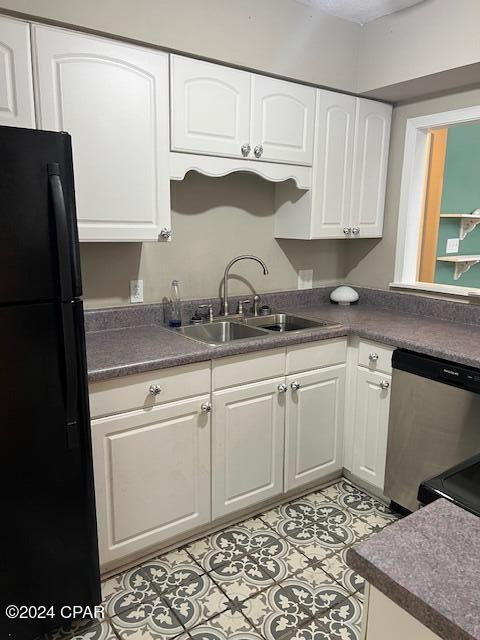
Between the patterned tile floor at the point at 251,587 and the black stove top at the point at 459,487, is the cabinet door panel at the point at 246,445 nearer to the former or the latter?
the patterned tile floor at the point at 251,587

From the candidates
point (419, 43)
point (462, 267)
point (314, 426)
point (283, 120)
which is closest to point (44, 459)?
point (314, 426)

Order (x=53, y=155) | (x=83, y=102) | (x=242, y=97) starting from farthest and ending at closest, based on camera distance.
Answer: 1. (x=242, y=97)
2. (x=83, y=102)
3. (x=53, y=155)

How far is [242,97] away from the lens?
2.28 metres

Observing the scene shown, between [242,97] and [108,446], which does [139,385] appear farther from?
[242,97]

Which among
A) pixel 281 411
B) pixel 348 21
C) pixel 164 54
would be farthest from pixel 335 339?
pixel 348 21

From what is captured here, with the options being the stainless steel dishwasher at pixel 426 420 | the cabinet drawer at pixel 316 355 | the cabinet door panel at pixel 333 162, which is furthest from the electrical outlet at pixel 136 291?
the stainless steel dishwasher at pixel 426 420

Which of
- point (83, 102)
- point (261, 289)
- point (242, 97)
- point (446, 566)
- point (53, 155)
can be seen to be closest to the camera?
point (446, 566)

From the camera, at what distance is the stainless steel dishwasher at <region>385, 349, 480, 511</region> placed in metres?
2.04

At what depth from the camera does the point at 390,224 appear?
9.90 ft

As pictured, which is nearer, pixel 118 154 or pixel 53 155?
pixel 53 155

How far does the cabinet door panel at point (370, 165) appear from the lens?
2791mm

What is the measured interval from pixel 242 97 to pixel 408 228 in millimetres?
1345

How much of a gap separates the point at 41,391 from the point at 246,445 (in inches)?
42.4

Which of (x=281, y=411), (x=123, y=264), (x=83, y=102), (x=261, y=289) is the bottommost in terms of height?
(x=281, y=411)
